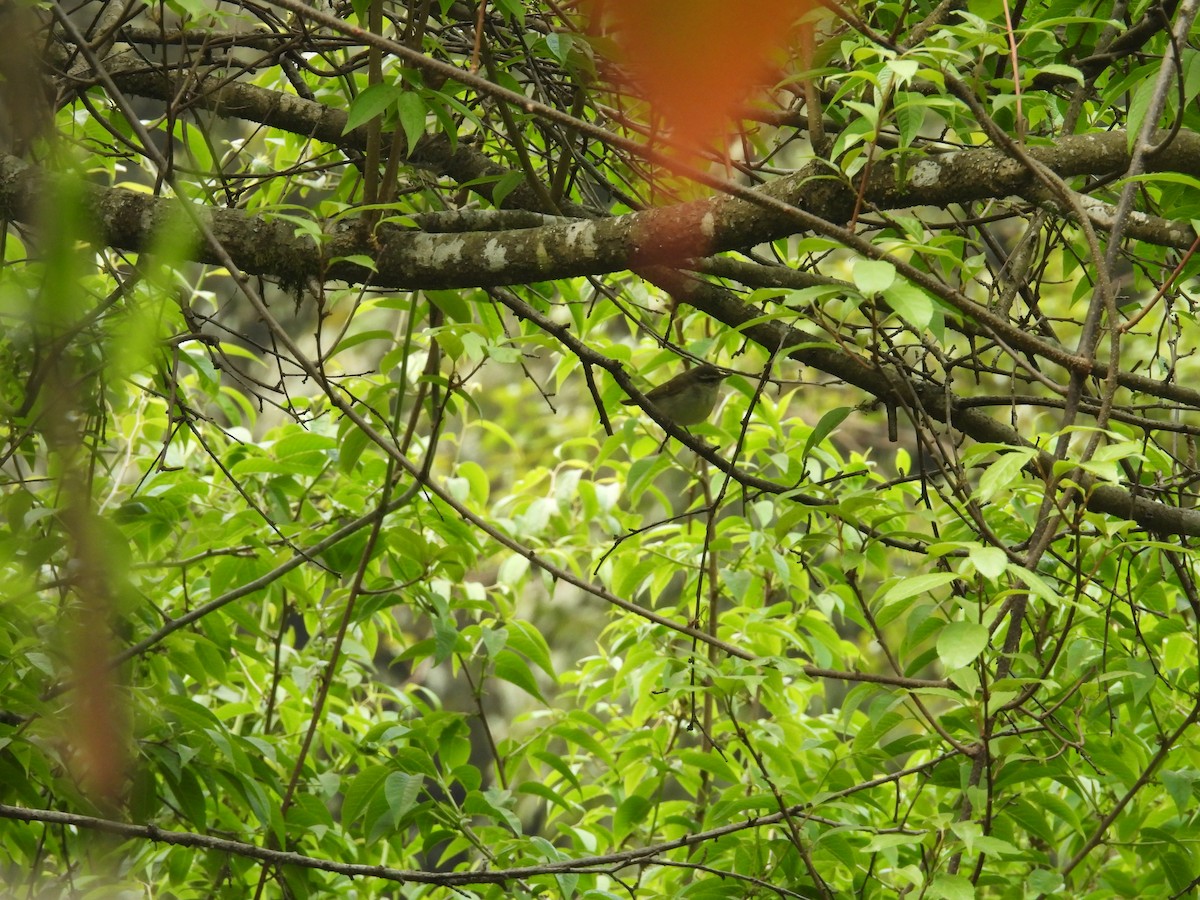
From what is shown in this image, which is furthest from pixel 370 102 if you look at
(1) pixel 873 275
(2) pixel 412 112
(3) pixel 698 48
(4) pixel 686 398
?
(4) pixel 686 398

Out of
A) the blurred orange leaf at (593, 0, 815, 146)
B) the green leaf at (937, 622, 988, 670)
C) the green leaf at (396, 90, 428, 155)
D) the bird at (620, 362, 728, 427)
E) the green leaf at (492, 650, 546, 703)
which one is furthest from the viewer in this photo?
the bird at (620, 362, 728, 427)

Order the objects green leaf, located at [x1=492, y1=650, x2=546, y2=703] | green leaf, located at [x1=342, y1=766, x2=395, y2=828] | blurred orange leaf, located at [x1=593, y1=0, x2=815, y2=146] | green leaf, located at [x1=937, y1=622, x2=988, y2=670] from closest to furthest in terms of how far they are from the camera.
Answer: blurred orange leaf, located at [x1=593, y1=0, x2=815, y2=146] < green leaf, located at [x1=937, y1=622, x2=988, y2=670] < green leaf, located at [x1=342, y1=766, x2=395, y2=828] < green leaf, located at [x1=492, y1=650, x2=546, y2=703]

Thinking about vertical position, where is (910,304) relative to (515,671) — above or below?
above

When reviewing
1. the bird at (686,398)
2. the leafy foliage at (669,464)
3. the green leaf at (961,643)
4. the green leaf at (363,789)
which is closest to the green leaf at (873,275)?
the leafy foliage at (669,464)

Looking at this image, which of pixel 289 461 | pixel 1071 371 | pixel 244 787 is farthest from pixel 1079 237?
pixel 244 787

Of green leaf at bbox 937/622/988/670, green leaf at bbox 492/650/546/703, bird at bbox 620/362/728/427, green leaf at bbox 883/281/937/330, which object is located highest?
bird at bbox 620/362/728/427

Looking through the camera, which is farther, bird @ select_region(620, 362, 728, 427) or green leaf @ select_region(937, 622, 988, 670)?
bird @ select_region(620, 362, 728, 427)

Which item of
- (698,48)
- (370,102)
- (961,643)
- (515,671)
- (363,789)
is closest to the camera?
(698,48)

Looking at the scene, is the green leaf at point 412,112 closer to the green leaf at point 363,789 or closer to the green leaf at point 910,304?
the green leaf at point 910,304

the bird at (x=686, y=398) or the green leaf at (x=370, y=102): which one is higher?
the green leaf at (x=370, y=102)

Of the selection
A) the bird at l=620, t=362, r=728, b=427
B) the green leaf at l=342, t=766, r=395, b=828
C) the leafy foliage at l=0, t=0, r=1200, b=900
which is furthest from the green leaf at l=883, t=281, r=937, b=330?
the green leaf at l=342, t=766, r=395, b=828

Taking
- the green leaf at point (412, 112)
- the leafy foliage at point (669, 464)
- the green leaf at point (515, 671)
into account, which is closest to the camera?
the leafy foliage at point (669, 464)

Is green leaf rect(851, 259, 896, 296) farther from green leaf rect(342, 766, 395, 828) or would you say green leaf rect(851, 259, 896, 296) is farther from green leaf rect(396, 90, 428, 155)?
green leaf rect(342, 766, 395, 828)

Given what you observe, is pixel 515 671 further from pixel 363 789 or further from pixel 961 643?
pixel 961 643
